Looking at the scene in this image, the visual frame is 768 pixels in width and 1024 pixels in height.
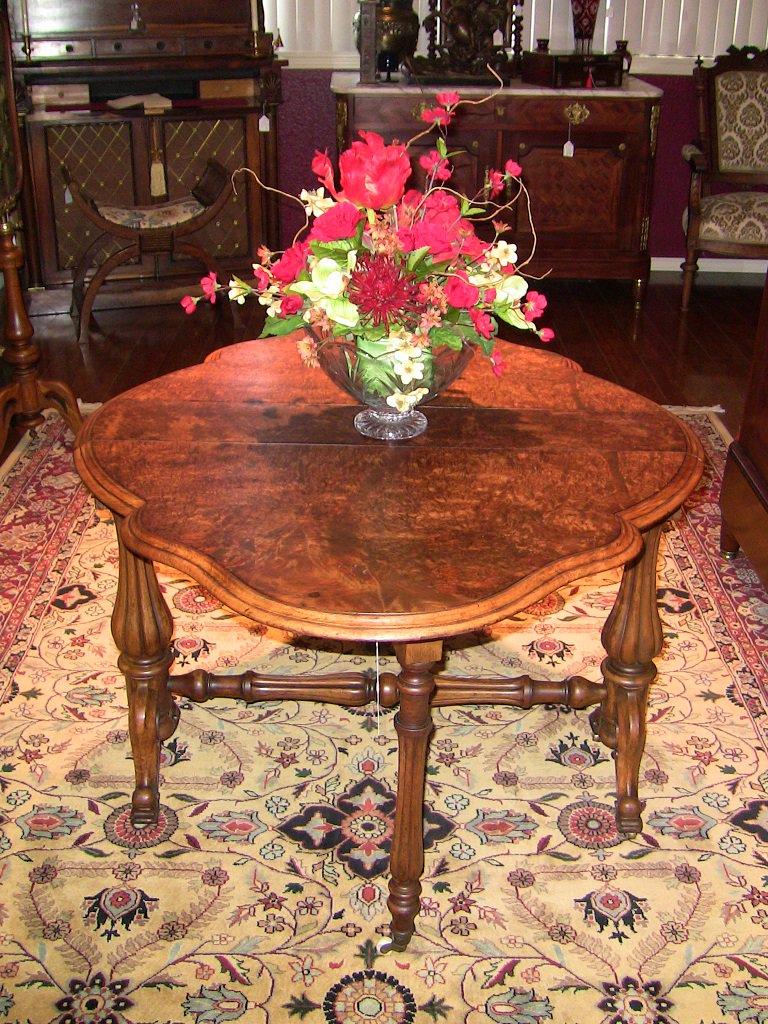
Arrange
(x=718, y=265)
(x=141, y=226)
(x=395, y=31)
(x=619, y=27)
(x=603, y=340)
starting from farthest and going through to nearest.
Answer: (x=718, y=265), (x=619, y=27), (x=603, y=340), (x=395, y=31), (x=141, y=226)

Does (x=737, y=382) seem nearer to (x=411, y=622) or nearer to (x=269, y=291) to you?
(x=269, y=291)

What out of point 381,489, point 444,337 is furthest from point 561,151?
point 381,489

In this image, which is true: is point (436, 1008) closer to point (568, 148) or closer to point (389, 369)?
point (389, 369)

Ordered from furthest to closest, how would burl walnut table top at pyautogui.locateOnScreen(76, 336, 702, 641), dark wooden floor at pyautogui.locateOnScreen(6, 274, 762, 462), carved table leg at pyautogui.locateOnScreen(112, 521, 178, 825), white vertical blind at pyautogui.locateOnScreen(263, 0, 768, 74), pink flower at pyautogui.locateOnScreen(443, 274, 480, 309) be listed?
white vertical blind at pyautogui.locateOnScreen(263, 0, 768, 74)
dark wooden floor at pyautogui.locateOnScreen(6, 274, 762, 462)
carved table leg at pyautogui.locateOnScreen(112, 521, 178, 825)
pink flower at pyautogui.locateOnScreen(443, 274, 480, 309)
burl walnut table top at pyautogui.locateOnScreen(76, 336, 702, 641)

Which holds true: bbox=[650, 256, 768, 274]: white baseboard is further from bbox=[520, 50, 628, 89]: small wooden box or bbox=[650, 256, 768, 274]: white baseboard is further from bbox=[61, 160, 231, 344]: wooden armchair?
bbox=[61, 160, 231, 344]: wooden armchair

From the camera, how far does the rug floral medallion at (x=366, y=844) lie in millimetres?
1998

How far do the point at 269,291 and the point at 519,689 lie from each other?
937 mm

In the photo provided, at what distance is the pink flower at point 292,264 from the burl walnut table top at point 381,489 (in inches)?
12.5

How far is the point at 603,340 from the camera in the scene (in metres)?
5.18

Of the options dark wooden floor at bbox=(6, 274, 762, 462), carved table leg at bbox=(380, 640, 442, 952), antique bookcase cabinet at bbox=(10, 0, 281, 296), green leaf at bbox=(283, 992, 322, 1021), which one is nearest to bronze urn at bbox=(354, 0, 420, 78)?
antique bookcase cabinet at bbox=(10, 0, 281, 296)

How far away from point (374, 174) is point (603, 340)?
11.0 feet

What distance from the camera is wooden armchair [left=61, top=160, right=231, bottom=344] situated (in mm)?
4895

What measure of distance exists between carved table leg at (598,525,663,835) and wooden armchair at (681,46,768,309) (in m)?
3.36

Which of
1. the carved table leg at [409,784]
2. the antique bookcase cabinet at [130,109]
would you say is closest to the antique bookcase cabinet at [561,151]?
the antique bookcase cabinet at [130,109]
